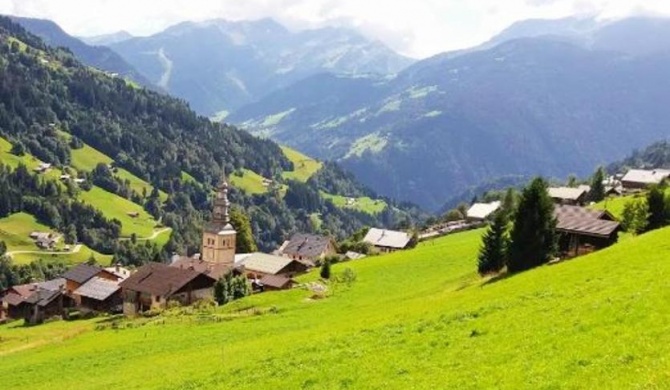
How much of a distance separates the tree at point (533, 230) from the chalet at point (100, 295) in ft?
247

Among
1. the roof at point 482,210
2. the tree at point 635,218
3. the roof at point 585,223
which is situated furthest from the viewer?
the roof at point 482,210

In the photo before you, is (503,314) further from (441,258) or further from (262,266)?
(262,266)

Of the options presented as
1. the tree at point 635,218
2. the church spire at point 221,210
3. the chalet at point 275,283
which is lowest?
the chalet at point 275,283

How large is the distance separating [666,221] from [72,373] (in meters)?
59.5

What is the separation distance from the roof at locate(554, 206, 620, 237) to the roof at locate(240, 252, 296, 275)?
68985 mm

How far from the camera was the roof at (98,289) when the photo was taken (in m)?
123

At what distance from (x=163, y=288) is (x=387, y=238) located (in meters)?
79.5

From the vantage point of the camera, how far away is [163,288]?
11088cm

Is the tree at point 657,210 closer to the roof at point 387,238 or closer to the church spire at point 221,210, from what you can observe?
the church spire at point 221,210

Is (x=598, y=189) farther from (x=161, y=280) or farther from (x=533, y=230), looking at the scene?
(x=533, y=230)

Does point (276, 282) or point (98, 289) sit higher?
point (276, 282)

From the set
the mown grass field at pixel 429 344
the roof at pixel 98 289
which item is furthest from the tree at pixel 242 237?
the mown grass field at pixel 429 344

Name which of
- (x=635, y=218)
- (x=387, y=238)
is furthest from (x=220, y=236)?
(x=635, y=218)

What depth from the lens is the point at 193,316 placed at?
8212 centimetres
